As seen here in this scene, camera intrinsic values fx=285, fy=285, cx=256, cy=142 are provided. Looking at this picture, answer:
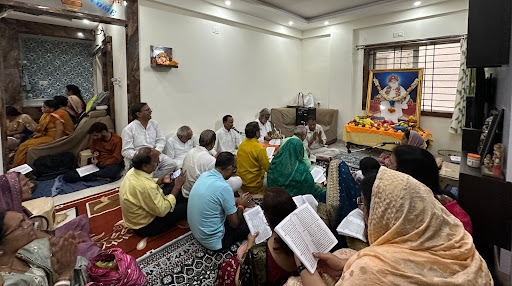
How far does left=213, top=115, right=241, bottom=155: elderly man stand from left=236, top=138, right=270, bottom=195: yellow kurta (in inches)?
54.3

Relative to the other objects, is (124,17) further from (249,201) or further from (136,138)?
(249,201)

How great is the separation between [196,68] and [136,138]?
1785 mm

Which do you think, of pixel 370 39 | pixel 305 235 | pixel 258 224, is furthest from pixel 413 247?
pixel 370 39

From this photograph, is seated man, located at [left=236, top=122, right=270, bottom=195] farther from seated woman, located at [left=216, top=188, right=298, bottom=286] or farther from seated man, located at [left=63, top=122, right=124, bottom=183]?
seated man, located at [left=63, top=122, right=124, bottom=183]

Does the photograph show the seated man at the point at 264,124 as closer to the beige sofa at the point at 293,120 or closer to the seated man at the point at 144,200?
the beige sofa at the point at 293,120

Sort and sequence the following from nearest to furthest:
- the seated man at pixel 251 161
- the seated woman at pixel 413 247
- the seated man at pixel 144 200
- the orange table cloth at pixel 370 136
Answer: the seated woman at pixel 413 247 < the seated man at pixel 144 200 < the seated man at pixel 251 161 < the orange table cloth at pixel 370 136

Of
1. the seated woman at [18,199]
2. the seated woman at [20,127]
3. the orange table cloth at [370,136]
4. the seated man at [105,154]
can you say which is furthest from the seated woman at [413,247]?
the seated woman at [20,127]

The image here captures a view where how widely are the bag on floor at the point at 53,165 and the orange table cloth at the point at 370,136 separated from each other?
200 inches

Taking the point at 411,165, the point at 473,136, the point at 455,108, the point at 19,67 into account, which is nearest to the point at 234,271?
the point at 411,165

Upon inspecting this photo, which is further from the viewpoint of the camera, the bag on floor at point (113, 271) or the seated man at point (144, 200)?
the seated man at point (144, 200)

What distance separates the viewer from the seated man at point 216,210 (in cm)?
230

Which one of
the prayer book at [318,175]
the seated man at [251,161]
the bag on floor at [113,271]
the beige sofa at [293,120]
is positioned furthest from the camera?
the beige sofa at [293,120]

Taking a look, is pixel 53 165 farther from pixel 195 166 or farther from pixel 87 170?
pixel 195 166

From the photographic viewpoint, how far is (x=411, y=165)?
1823 millimetres
